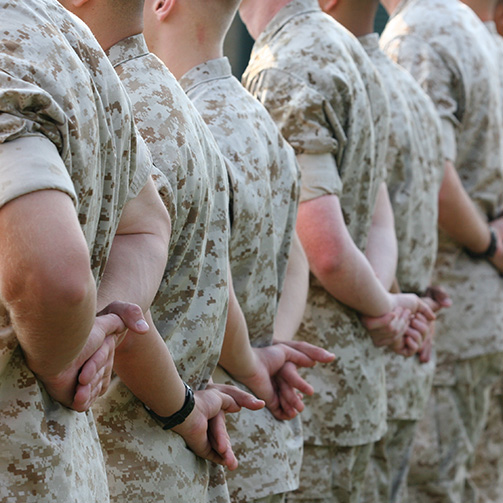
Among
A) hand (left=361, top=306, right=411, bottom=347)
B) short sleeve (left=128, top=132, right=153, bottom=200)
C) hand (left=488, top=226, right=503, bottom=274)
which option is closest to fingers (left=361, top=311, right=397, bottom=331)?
hand (left=361, top=306, right=411, bottom=347)

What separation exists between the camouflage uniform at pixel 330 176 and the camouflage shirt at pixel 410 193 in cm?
25

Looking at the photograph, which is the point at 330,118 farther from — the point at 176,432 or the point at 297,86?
the point at 176,432

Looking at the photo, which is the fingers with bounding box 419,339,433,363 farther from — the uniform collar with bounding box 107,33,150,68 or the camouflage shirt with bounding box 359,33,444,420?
the uniform collar with bounding box 107,33,150,68

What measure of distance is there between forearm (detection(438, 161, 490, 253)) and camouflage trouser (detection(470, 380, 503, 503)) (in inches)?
34.8

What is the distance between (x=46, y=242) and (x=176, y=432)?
2.31ft

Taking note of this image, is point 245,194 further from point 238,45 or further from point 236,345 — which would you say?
point 238,45

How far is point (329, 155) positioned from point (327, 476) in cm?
83

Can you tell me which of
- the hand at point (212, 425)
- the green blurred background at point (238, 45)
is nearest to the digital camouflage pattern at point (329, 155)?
the hand at point (212, 425)

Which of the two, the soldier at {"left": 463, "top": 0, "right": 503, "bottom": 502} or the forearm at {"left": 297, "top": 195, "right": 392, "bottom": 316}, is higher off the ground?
the forearm at {"left": 297, "top": 195, "right": 392, "bottom": 316}

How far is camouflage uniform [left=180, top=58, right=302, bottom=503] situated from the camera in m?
2.04

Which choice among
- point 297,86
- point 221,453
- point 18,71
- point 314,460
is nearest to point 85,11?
point 18,71

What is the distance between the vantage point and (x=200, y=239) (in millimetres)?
1751

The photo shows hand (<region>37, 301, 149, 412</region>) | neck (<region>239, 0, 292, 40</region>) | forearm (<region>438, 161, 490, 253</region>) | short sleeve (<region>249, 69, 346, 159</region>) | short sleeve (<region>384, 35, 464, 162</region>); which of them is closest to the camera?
hand (<region>37, 301, 149, 412</region>)

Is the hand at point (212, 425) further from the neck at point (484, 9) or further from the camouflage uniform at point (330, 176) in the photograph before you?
the neck at point (484, 9)
